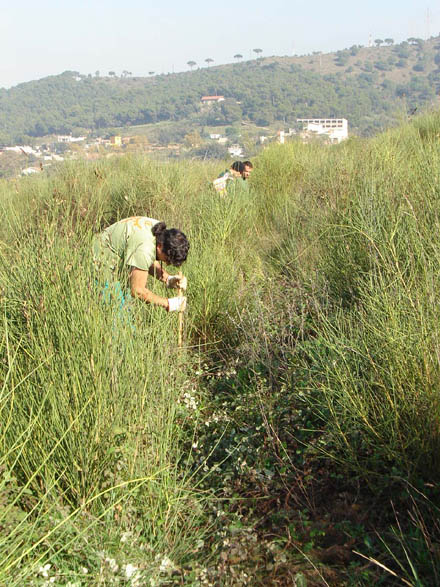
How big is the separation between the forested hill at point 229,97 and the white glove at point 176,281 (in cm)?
543

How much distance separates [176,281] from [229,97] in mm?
61351

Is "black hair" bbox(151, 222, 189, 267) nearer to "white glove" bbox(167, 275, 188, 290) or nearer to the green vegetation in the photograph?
"white glove" bbox(167, 275, 188, 290)

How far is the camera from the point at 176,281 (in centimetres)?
419

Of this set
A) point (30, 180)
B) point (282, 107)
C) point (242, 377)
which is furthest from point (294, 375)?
point (282, 107)

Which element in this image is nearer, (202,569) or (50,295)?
(202,569)

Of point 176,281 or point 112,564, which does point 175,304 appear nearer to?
point 176,281

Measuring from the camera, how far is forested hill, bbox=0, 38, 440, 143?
31938 millimetres

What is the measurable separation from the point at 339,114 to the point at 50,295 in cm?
4537

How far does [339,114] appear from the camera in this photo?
44.3m

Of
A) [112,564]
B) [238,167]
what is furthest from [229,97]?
[112,564]

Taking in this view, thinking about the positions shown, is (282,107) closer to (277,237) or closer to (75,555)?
(277,237)

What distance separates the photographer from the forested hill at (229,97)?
31938 millimetres

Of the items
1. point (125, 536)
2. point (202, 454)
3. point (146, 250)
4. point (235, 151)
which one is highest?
point (146, 250)

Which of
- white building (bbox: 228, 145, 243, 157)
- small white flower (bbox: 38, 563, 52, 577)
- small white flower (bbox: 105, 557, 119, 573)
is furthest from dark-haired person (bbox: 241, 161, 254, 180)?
small white flower (bbox: 38, 563, 52, 577)
